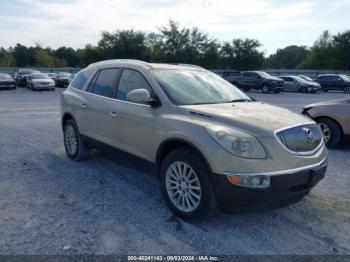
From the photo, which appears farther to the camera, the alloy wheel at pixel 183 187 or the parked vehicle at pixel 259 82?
the parked vehicle at pixel 259 82

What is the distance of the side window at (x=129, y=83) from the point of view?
4738 millimetres

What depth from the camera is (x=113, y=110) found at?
500 centimetres

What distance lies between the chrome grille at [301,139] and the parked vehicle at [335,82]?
2897cm

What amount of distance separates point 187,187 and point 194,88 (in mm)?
1441

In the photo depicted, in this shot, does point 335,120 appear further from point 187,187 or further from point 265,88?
point 265,88

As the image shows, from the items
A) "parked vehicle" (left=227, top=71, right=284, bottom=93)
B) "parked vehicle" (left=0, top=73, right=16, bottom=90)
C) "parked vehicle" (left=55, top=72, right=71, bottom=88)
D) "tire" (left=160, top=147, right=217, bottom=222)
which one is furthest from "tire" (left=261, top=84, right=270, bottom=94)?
"tire" (left=160, top=147, right=217, bottom=222)

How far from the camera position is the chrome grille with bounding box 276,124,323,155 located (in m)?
3.68

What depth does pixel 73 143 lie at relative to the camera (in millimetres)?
6430

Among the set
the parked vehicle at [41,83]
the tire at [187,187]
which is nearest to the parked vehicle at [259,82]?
the parked vehicle at [41,83]

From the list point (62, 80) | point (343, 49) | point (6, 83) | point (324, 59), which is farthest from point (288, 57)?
point (6, 83)

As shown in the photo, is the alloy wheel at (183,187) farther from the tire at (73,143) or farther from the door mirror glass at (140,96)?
the tire at (73,143)

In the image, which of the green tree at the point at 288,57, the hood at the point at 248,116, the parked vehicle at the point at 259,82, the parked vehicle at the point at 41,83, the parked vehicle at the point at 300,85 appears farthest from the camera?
the green tree at the point at 288,57

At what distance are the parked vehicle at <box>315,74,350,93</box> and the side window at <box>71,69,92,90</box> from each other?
28531mm

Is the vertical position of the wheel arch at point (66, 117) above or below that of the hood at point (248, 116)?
below
